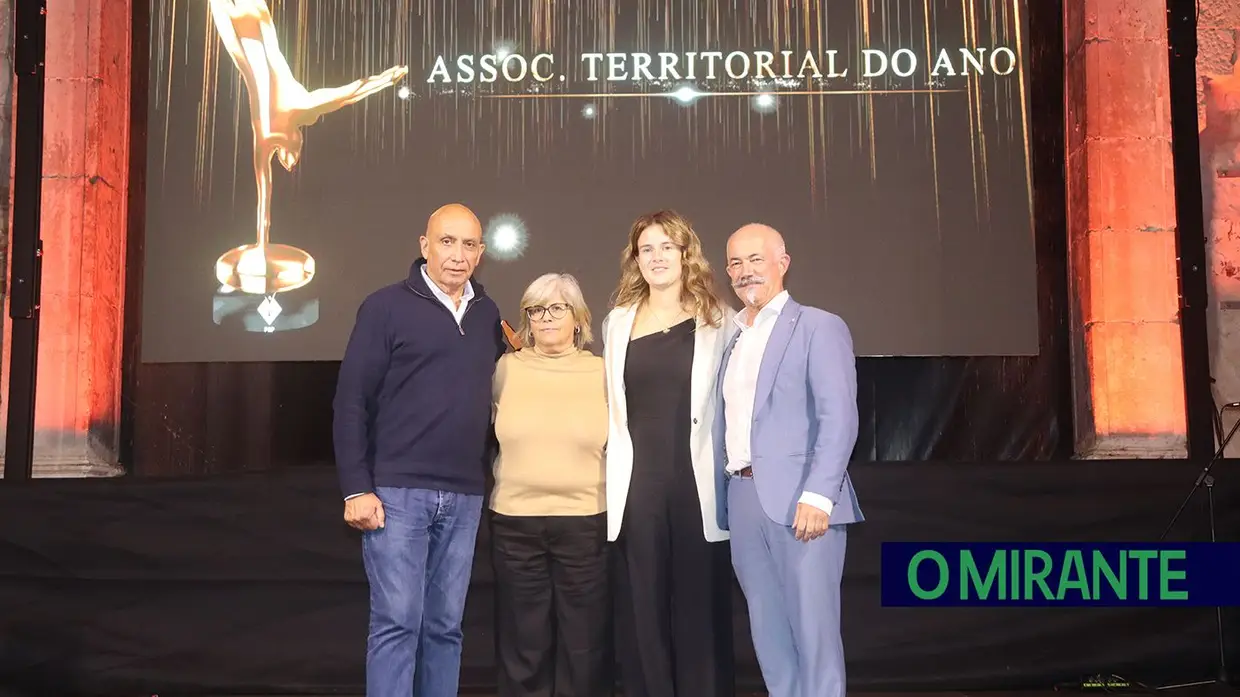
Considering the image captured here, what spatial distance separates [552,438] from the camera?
2877 mm

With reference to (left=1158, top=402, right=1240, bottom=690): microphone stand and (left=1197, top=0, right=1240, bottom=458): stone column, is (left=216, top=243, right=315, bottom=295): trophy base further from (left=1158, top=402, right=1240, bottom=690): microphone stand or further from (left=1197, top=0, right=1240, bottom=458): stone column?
(left=1197, top=0, right=1240, bottom=458): stone column

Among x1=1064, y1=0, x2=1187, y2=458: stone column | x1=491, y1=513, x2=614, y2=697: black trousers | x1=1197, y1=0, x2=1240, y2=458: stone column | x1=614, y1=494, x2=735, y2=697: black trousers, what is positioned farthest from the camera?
x1=1197, y1=0, x2=1240, y2=458: stone column

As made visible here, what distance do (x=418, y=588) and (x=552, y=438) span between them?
56cm

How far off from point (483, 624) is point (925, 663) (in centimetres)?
169

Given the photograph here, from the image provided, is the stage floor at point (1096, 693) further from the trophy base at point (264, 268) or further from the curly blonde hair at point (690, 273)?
the trophy base at point (264, 268)

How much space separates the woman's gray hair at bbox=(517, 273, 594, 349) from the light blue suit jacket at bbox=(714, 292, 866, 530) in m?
0.48

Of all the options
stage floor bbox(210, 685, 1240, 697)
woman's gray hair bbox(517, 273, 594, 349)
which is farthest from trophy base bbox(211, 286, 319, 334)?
woman's gray hair bbox(517, 273, 594, 349)

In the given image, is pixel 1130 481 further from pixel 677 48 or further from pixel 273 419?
pixel 273 419

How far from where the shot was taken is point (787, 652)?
2.70 metres

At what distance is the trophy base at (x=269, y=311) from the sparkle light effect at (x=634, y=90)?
67 centimetres

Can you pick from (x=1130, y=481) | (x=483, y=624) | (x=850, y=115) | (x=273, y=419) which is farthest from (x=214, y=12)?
(x=1130, y=481)

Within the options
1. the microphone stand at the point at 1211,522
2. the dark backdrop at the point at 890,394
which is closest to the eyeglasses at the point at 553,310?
the microphone stand at the point at 1211,522

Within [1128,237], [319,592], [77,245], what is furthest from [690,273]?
[77,245]

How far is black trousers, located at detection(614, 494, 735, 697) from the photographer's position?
2711 millimetres
